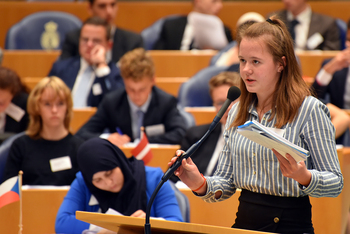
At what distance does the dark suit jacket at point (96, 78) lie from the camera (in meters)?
3.91

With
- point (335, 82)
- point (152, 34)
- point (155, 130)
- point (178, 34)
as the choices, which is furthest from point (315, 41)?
point (155, 130)

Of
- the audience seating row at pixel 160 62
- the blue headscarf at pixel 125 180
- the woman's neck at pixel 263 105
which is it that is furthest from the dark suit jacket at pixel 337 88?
the woman's neck at pixel 263 105

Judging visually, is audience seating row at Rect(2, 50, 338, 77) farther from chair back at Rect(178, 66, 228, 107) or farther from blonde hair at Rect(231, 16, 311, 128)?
blonde hair at Rect(231, 16, 311, 128)

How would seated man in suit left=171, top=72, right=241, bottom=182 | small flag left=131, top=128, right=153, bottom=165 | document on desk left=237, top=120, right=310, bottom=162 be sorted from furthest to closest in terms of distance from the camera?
seated man in suit left=171, top=72, right=241, bottom=182 → small flag left=131, top=128, right=153, bottom=165 → document on desk left=237, top=120, right=310, bottom=162

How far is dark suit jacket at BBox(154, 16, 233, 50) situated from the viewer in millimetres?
4863

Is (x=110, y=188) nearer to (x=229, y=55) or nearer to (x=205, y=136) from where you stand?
(x=205, y=136)

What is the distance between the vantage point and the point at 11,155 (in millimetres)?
2672

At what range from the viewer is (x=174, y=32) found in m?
4.86

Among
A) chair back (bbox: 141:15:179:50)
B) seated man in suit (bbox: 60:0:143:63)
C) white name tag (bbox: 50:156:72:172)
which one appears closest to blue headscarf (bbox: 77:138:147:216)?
white name tag (bbox: 50:156:72:172)

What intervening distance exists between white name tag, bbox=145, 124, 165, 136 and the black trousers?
2020mm

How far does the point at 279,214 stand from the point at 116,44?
10.9ft

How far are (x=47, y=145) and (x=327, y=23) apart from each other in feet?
9.68

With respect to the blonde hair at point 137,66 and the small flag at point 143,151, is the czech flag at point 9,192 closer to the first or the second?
the small flag at point 143,151

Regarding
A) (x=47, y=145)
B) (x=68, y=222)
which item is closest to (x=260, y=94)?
(x=68, y=222)
